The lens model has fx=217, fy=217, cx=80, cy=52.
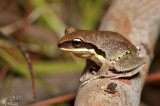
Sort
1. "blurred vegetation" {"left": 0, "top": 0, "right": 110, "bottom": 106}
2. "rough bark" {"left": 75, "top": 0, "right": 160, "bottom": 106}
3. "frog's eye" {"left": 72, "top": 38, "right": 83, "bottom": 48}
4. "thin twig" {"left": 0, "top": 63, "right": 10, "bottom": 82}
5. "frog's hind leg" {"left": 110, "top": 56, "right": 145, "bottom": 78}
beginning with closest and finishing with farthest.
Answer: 1. "rough bark" {"left": 75, "top": 0, "right": 160, "bottom": 106}
2. "frog's hind leg" {"left": 110, "top": 56, "right": 145, "bottom": 78}
3. "frog's eye" {"left": 72, "top": 38, "right": 83, "bottom": 48}
4. "thin twig" {"left": 0, "top": 63, "right": 10, "bottom": 82}
5. "blurred vegetation" {"left": 0, "top": 0, "right": 110, "bottom": 106}

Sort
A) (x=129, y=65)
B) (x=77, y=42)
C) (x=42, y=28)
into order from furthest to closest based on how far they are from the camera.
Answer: (x=42, y=28) < (x=129, y=65) < (x=77, y=42)

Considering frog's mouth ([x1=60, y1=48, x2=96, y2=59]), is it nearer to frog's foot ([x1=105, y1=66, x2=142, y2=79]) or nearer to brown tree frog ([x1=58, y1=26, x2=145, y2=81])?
brown tree frog ([x1=58, y1=26, x2=145, y2=81])

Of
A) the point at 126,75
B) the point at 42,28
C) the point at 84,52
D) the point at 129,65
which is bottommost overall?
the point at 126,75

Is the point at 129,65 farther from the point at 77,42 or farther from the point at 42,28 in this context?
the point at 42,28

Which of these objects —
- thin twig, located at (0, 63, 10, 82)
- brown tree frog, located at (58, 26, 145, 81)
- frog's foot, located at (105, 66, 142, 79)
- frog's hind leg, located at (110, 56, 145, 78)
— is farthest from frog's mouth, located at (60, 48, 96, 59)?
thin twig, located at (0, 63, 10, 82)

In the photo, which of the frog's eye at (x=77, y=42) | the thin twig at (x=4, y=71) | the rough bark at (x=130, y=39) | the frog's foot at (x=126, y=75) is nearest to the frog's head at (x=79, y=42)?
the frog's eye at (x=77, y=42)

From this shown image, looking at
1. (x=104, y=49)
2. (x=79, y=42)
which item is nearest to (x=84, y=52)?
(x=79, y=42)

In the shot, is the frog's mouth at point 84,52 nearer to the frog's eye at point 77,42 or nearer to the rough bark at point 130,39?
the frog's eye at point 77,42
